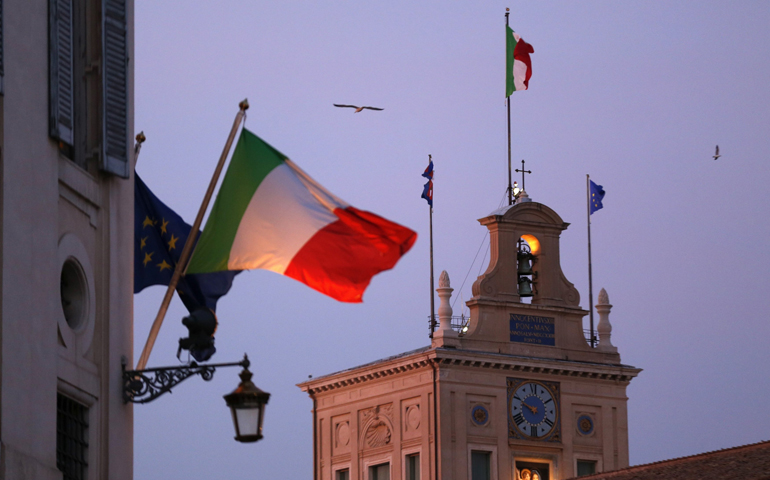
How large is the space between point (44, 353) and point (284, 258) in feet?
7.90

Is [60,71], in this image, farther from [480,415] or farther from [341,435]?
[341,435]

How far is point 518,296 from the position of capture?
203 feet

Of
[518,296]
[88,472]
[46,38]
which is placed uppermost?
[518,296]

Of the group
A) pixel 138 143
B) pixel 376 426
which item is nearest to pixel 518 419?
pixel 376 426

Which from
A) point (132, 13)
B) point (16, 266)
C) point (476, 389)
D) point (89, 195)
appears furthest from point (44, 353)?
point (476, 389)

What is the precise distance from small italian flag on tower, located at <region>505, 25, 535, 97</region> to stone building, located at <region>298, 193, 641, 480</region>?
415cm

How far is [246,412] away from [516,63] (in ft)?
164

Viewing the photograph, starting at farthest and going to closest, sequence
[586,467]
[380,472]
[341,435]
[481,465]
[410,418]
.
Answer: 1. [341,435]
2. [380,472]
3. [586,467]
4. [410,418]
5. [481,465]

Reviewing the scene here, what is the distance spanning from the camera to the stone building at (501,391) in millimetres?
59469

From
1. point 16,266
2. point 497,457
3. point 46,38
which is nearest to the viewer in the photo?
point 16,266

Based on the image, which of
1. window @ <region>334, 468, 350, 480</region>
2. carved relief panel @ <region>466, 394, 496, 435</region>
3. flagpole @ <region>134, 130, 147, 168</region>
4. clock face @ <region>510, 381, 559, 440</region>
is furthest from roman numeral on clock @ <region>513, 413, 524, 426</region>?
flagpole @ <region>134, 130, 147, 168</region>

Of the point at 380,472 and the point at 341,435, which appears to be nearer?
the point at 380,472

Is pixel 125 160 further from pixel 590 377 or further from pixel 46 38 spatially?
pixel 590 377

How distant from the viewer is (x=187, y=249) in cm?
1770
